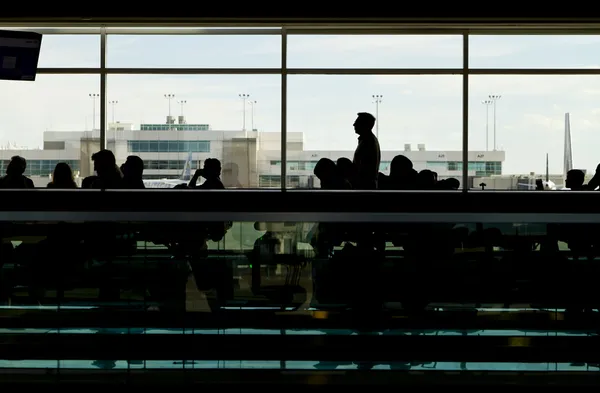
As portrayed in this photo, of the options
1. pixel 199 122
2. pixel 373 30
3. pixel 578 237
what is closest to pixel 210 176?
pixel 199 122

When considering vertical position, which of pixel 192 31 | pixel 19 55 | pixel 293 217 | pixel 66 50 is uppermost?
pixel 192 31

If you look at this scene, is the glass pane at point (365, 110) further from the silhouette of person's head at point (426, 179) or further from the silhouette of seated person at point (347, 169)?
the silhouette of seated person at point (347, 169)

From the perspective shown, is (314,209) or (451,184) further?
(451,184)

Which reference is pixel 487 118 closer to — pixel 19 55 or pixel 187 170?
pixel 187 170

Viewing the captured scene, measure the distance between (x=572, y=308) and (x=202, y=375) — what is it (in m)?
2.36

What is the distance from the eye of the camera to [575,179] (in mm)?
11930

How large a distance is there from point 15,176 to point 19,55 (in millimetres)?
1466

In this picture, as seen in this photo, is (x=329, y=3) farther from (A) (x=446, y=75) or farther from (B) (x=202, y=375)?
(B) (x=202, y=375)

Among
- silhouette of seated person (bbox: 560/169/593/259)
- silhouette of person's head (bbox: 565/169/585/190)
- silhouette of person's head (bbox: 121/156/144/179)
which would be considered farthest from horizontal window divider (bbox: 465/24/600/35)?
silhouette of seated person (bbox: 560/169/593/259)

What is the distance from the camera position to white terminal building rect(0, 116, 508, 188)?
11.8 m

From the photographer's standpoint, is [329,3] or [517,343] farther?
[329,3]

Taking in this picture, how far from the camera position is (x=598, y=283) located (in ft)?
18.1

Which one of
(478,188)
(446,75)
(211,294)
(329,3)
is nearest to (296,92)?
(329,3)

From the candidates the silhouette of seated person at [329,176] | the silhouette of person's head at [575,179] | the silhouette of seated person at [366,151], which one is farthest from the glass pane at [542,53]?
the silhouette of seated person at [366,151]
